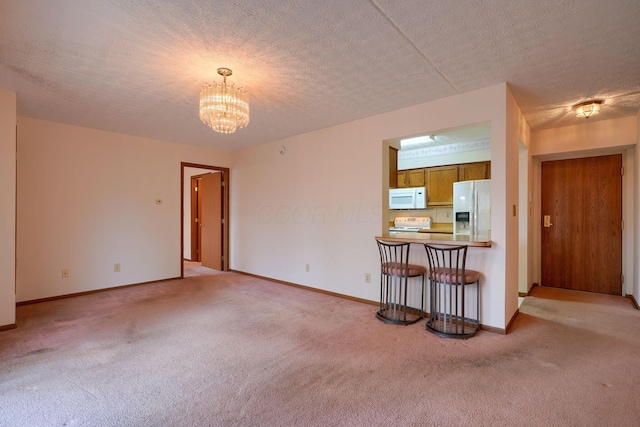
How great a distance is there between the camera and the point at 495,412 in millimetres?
1779

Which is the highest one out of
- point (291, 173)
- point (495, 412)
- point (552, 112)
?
point (552, 112)

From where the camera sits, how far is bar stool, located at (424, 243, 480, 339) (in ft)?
9.43

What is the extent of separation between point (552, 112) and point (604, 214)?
198 centimetres

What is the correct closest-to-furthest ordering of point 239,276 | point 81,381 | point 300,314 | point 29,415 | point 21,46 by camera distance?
1. point 29,415
2. point 81,381
3. point 21,46
4. point 300,314
5. point 239,276

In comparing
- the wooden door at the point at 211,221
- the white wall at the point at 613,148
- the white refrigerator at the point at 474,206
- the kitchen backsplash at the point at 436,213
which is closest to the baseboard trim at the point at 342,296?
the wooden door at the point at 211,221

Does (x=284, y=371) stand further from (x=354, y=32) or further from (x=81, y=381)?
(x=354, y=32)

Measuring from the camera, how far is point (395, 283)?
3.56 m

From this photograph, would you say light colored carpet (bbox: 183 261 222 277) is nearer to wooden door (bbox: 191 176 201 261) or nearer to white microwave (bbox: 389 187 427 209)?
wooden door (bbox: 191 176 201 261)

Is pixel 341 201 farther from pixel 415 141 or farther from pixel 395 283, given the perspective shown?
pixel 415 141

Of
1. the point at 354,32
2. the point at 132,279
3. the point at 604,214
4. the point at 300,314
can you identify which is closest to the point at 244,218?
the point at 132,279

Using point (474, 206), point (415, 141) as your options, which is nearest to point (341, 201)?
point (474, 206)

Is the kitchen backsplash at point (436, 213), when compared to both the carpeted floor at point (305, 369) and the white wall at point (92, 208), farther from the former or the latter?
the white wall at point (92, 208)

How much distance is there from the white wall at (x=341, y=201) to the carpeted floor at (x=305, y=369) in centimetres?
66

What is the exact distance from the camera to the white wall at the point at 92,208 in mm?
3928
